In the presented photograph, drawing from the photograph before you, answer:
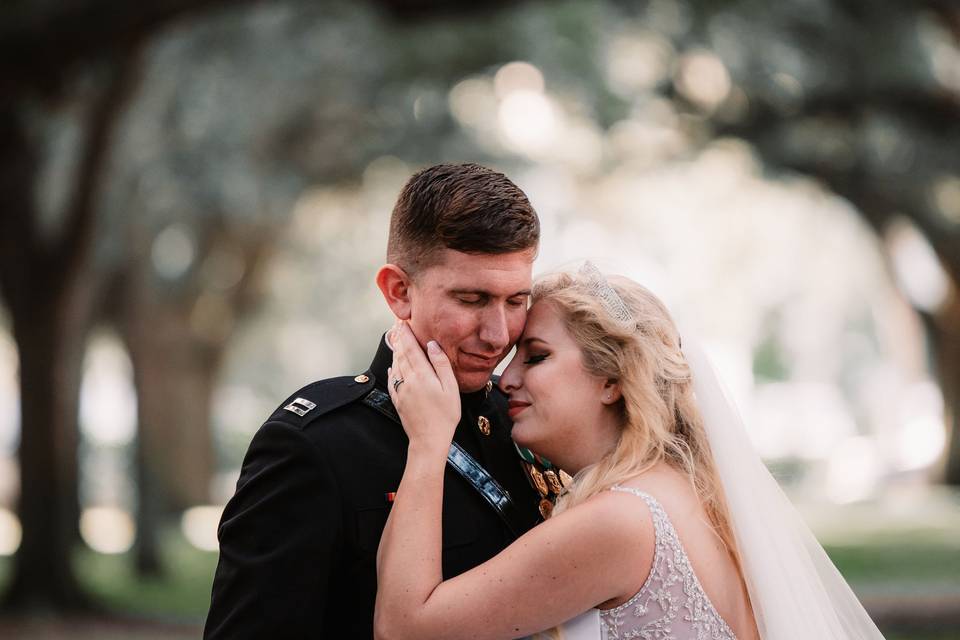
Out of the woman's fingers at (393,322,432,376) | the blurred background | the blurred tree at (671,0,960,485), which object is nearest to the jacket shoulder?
the woman's fingers at (393,322,432,376)

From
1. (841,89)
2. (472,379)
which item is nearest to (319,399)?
(472,379)

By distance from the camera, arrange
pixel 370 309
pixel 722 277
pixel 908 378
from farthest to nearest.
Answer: pixel 370 309, pixel 722 277, pixel 908 378

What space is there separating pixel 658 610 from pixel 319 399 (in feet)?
3.55

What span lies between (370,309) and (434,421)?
31.0m

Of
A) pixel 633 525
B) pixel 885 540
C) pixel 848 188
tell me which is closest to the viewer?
pixel 633 525

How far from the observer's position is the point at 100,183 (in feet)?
46.6

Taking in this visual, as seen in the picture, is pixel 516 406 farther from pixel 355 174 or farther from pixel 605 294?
pixel 355 174

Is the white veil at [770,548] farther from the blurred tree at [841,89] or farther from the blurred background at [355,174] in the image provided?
the blurred tree at [841,89]

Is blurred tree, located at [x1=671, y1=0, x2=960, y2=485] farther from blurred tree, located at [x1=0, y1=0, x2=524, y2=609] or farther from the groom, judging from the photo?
the groom

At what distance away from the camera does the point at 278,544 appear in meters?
3.23

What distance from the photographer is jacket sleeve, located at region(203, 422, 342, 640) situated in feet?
10.5

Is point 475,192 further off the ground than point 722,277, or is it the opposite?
point 722,277

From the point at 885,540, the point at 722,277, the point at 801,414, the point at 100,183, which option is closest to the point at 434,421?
the point at 100,183

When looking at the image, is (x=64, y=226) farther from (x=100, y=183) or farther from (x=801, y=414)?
(x=801, y=414)
